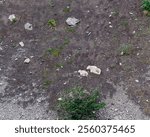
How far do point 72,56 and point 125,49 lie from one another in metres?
1.36

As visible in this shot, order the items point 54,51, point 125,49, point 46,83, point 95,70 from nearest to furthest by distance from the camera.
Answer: point 46,83 → point 95,70 → point 125,49 → point 54,51

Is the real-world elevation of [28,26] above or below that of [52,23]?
below

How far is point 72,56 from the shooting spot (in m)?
10.1

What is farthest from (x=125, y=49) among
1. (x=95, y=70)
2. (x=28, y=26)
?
(x=28, y=26)

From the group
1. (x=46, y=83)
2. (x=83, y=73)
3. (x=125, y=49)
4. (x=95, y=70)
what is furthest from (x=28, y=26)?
(x=125, y=49)

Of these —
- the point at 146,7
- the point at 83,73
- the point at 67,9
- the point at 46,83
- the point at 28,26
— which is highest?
the point at 146,7

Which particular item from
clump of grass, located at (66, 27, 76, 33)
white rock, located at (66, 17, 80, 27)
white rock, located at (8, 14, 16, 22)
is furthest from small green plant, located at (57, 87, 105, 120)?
white rock, located at (8, 14, 16, 22)

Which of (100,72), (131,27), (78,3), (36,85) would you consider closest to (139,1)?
(131,27)

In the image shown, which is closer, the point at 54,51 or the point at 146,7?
the point at 54,51

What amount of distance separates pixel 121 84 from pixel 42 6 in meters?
3.57

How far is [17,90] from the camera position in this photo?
9.43m

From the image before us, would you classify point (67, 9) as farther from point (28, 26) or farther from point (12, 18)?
point (12, 18)

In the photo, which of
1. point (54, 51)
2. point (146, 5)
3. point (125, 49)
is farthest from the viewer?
point (146, 5)

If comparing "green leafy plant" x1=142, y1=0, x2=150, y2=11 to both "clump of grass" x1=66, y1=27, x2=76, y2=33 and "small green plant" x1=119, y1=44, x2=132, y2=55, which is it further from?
"clump of grass" x1=66, y1=27, x2=76, y2=33
